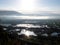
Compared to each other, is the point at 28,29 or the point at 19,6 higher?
the point at 19,6

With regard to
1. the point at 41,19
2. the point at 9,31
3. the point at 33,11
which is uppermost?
the point at 33,11

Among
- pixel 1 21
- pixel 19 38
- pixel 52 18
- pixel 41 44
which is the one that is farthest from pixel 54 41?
pixel 1 21

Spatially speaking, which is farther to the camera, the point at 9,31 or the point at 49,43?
the point at 9,31

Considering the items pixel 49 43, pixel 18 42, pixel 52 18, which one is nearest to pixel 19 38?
pixel 18 42

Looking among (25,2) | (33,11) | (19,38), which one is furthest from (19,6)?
(19,38)

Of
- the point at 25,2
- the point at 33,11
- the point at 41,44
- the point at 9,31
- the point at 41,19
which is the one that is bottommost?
the point at 41,44

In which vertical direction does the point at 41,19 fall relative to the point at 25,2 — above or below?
below

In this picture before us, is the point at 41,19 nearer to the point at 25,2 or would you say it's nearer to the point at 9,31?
the point at 25,2

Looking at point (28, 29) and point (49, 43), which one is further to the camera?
point (28, 29)

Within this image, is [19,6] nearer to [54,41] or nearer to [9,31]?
[9,31]
